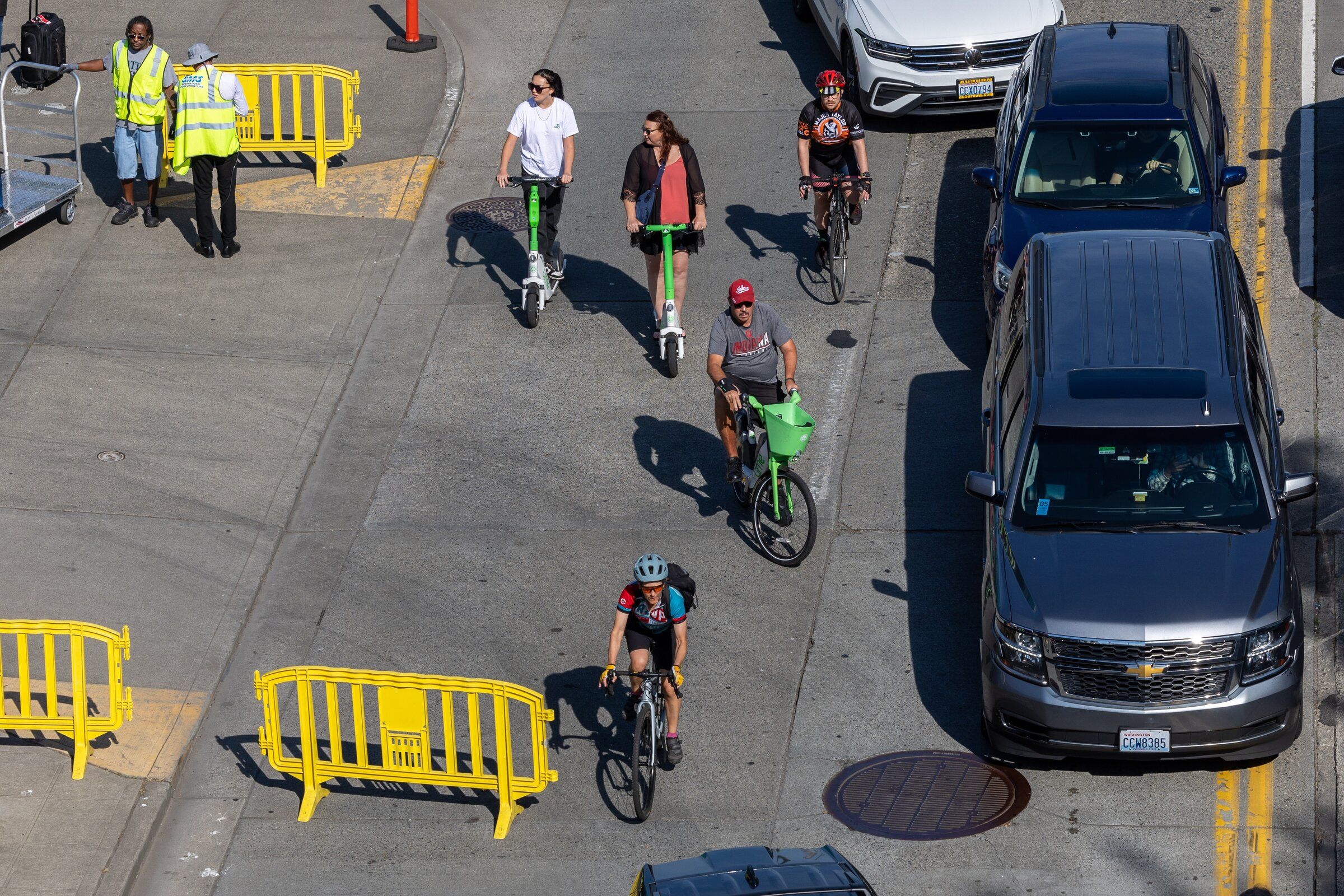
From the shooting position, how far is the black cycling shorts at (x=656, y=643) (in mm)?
10352

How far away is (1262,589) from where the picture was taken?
1005 cm

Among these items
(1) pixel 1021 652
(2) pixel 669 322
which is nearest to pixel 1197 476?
(1) pixel 1021 652

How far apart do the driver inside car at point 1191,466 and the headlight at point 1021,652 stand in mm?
1262

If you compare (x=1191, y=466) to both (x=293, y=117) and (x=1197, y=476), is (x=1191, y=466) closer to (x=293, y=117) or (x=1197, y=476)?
(x=1197, y=476)

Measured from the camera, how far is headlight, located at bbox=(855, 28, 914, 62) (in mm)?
17766

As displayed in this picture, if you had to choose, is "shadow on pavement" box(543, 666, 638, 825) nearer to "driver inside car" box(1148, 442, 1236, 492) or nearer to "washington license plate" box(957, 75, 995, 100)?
"driver inside car" box(1148, 442, 1236, 492)

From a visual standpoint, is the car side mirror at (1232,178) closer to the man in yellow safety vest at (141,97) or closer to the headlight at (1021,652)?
the headlight at (1021,652)

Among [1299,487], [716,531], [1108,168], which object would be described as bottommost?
[716,531]

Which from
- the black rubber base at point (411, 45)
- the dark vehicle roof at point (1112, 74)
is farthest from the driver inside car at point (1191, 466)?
the black rubber base at point (411, 45)

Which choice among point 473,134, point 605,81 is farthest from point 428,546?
point 605,81

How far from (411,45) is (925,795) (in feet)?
40.8

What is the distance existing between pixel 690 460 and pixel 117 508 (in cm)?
425

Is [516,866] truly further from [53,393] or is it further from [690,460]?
[53,393]

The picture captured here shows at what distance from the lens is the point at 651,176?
14.3m
